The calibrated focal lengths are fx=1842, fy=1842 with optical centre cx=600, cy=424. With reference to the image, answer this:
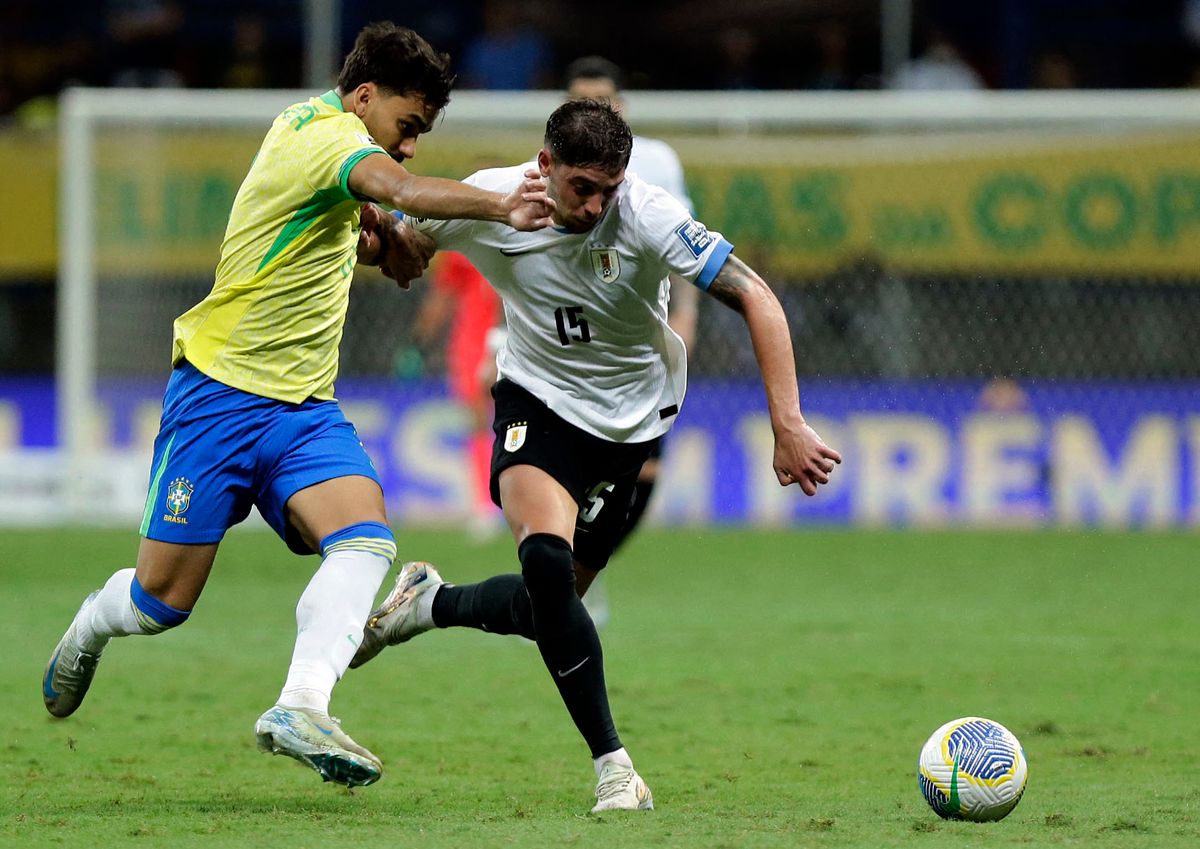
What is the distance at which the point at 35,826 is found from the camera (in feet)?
14.9

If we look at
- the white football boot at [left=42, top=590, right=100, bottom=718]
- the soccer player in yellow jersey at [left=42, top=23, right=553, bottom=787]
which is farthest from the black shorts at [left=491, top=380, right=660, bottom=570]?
the white football boot at [left=42, top=590, right=100, bottom=718]

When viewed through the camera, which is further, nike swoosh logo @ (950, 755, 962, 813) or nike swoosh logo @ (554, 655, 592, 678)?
nike swoosh logo @ (554, 655, 592, 678)

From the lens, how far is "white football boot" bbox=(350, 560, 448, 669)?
18.8 feet

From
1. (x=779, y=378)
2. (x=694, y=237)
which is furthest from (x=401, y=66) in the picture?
(x=779, y=378)

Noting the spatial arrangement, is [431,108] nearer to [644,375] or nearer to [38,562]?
[644,375]

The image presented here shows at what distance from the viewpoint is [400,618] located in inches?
226

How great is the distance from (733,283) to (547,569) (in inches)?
36.0

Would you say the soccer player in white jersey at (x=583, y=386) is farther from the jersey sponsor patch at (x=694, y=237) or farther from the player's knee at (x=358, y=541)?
the player's knee at (x=358, y=541)

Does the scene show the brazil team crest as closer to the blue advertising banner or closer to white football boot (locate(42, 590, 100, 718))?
white football boot (locate(42, 590, 100, 718))

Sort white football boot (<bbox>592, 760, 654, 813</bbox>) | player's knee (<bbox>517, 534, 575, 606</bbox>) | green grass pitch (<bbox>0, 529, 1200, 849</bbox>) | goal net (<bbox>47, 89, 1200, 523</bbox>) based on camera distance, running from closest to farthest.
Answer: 1. green grass pitch (<bbox>0, 529, 1200, 849</bbox>)
2. white football boot (<bbox>592, 760, 654, 813</bbox>)
3. player's knee (<bbox>517, 534, 575, 606</bbox>)
4. goal net (<bbox>47, 89, 1200, 523</bbox>)

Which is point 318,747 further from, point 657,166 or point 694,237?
point 657,166

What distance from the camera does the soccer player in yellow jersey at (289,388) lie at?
16.2ft

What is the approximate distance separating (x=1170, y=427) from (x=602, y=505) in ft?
31.0

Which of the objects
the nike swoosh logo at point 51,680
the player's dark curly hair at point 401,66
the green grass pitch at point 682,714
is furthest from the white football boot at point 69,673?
the player's dark curly hair at point 401,66
